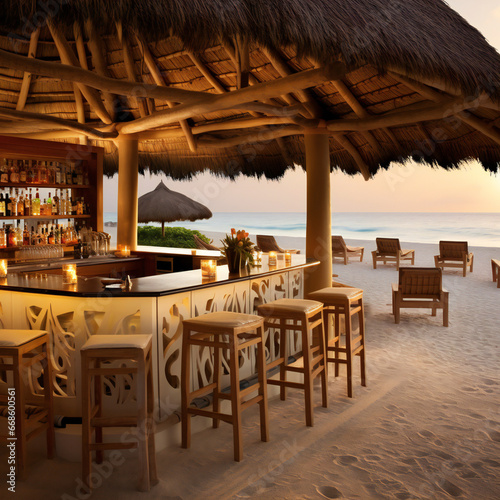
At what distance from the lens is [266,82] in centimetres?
429

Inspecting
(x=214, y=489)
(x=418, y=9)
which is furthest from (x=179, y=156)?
(x=214, y=489)

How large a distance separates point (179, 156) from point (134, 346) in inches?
258

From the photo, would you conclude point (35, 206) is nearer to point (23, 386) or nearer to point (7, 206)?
point (7, 206)

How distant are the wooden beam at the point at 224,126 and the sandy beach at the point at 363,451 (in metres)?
2.96

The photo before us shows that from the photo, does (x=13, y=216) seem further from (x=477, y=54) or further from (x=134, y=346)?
(x=477, y=54)

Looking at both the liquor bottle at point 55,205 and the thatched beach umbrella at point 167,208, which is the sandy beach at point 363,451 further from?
the thatched beach umbrella at point 167,208

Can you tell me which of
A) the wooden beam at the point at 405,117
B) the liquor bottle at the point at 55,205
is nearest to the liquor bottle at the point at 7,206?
the liquor bottle at the point at 55,205

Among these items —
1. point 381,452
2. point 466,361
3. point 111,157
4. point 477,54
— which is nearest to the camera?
point 381,452

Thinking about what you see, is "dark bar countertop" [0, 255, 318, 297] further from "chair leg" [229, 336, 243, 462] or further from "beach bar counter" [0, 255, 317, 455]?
"chair leg" [229, 336, 243, 462]

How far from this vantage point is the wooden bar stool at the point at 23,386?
8.95 feet

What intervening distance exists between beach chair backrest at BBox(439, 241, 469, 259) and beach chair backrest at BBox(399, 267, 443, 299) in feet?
17.7

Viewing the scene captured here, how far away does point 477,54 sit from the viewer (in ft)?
17.6

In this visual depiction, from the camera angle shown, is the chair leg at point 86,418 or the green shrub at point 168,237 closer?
the chair leg at point 86,418

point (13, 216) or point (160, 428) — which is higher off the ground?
point (13, 216)
